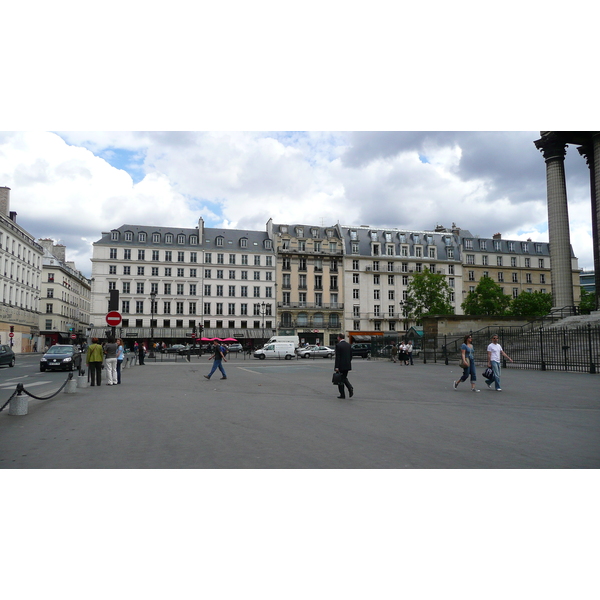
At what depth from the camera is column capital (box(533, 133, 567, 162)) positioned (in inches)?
1388

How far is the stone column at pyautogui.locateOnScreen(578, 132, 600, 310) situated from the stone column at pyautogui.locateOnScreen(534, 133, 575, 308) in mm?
1572

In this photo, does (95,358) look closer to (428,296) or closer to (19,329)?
(428,296)

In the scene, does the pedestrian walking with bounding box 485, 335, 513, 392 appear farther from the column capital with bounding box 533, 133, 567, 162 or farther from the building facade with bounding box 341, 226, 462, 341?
the building facade with bounding box 341, 226, 462, 341

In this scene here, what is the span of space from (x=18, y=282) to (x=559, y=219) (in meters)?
58.1

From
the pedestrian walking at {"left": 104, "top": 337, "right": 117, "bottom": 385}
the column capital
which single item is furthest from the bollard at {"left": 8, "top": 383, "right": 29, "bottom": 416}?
the column capital

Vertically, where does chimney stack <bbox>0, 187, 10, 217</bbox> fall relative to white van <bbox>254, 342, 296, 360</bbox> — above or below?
above

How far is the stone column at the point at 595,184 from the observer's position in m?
32.7

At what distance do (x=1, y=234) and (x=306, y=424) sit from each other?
2233 inches

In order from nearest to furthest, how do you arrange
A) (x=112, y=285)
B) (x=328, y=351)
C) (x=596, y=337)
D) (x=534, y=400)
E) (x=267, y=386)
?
(x=534, y=400) → (x=267, y=386) → (x=596, y=337) → (x=328, y=351) → (x=112, y=285)

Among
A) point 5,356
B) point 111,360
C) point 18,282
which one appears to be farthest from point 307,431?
point 18,282

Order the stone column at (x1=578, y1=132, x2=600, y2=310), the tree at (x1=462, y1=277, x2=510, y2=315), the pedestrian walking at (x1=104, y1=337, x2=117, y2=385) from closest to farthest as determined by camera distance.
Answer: the pedestrian walking at (x1=104, y1=337, x2=117, y2=385), the stone column at (x1=578, y1=132, x2=600, y2=310), the tree at (x1=462, y1=277, x2=510, y2=315)
